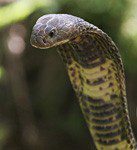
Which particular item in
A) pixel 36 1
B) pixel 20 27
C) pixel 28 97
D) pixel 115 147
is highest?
pixel 36 1

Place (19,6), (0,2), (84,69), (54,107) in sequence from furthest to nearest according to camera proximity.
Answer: (54,107)
(0,2)
(19,6)
(84,69)

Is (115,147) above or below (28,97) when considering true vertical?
above

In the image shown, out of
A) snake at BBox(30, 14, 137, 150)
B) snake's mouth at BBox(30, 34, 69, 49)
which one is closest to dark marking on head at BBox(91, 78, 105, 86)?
snake at BBox(30, 14, 137, 150)

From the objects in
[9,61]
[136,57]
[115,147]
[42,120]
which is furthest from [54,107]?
[115,147]

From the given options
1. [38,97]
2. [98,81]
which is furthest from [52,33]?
[38,97]

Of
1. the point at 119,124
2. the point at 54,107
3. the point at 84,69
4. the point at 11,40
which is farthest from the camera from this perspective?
the point at 54,107

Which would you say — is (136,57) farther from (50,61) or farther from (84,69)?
(84,69)

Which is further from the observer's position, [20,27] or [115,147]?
[20,27]

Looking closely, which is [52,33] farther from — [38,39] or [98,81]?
[98,81]

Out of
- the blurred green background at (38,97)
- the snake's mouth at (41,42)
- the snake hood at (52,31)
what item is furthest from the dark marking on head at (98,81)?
the blurred green background at (38,97)
